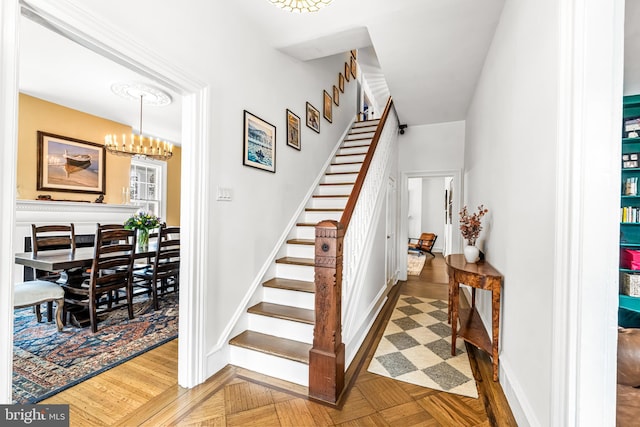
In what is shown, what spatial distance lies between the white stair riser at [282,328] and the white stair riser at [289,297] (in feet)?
0.17

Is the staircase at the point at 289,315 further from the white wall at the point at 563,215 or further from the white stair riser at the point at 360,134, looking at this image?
the white stair riser at the point at 360,134

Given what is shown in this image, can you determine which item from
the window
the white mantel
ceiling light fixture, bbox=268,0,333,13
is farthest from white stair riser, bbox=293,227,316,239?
the window

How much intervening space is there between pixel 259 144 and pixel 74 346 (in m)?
2.47

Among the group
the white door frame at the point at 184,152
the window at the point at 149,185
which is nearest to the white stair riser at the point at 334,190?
the white door frame at the point at 184,152

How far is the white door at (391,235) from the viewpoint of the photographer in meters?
4.12

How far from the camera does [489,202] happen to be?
8.44 feet

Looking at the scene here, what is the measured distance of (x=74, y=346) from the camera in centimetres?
240

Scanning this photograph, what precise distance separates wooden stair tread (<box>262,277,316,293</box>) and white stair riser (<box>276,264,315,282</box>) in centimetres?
5

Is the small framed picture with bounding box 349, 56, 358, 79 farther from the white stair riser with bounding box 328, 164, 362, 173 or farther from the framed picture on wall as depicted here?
the framed picture on wall

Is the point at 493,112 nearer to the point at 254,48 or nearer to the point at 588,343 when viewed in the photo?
the point at 588,343

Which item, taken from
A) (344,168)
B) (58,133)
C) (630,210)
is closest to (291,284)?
(344,168)

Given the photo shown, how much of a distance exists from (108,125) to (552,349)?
648 centimetres

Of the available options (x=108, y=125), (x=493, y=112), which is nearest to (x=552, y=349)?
(x=493, y=112)

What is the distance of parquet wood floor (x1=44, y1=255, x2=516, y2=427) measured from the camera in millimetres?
1603
